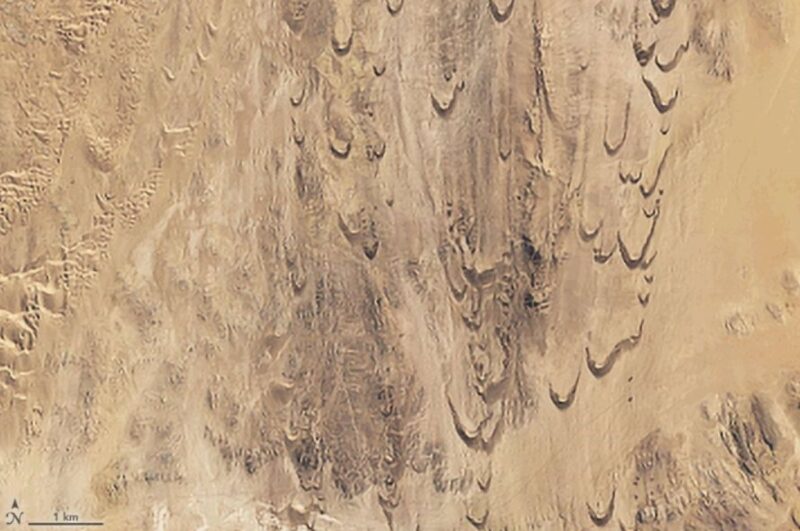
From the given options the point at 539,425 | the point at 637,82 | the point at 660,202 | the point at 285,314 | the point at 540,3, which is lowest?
the point at 539,425

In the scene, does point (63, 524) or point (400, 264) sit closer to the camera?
point (400, 264)

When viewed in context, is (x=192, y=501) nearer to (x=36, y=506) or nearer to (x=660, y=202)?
(x=36, y=506)

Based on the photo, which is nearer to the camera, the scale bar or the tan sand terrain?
the tan sand terrain

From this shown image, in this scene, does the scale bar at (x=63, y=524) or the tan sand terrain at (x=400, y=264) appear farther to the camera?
the scale bar at (x=63, y=524)

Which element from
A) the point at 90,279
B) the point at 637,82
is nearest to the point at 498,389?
the point at 637,82

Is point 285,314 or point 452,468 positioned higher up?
point 285,314

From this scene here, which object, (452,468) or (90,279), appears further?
(90,279)

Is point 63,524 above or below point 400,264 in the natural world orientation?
below

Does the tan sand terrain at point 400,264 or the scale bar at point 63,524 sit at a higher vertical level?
the tan sand terrain at point 400,264
